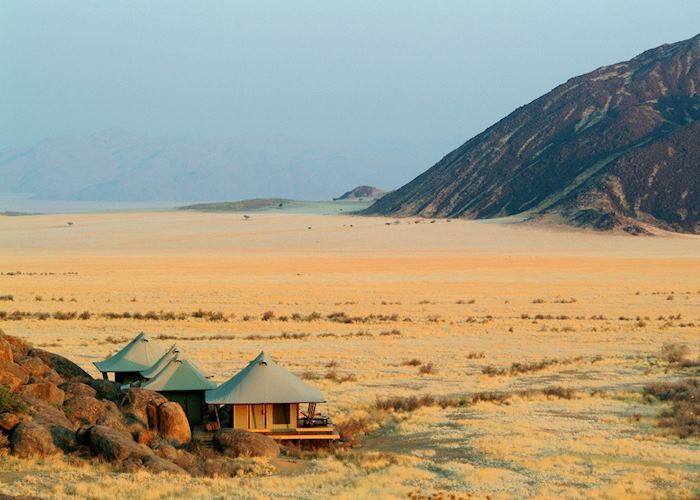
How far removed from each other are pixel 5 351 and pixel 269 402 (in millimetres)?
4903

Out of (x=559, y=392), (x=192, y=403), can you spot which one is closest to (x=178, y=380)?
(x=192, y=403)

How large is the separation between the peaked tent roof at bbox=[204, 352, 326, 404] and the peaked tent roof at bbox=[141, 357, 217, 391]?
0.65 m

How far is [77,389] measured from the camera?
2022cm

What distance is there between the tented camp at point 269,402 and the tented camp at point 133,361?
12.8 feet

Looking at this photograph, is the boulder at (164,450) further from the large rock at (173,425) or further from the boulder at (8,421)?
the boulder at (8,421)

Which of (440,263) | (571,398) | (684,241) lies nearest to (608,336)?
(571,398)

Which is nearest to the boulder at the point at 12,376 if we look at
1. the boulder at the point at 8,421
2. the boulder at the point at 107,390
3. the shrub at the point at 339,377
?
the boulder at the point at 8,421

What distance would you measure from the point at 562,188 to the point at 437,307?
80353mm

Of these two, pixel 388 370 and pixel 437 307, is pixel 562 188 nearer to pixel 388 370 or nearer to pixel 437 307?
pixel 437 307

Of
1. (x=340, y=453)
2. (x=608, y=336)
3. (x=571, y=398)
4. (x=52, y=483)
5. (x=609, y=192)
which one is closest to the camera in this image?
(x=52, y=483)

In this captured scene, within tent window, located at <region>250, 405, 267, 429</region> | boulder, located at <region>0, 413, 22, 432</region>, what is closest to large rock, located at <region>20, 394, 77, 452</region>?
boulder, located at <region>0, 413, 22, 432</region>

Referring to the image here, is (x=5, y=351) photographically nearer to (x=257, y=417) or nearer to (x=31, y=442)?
(x=31, y=442)

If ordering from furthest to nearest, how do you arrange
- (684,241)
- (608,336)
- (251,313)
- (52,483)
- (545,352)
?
(684,241)
(251,313)
(608,336)
(545,352)
(52,483)

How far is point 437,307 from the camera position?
49.2 metres
